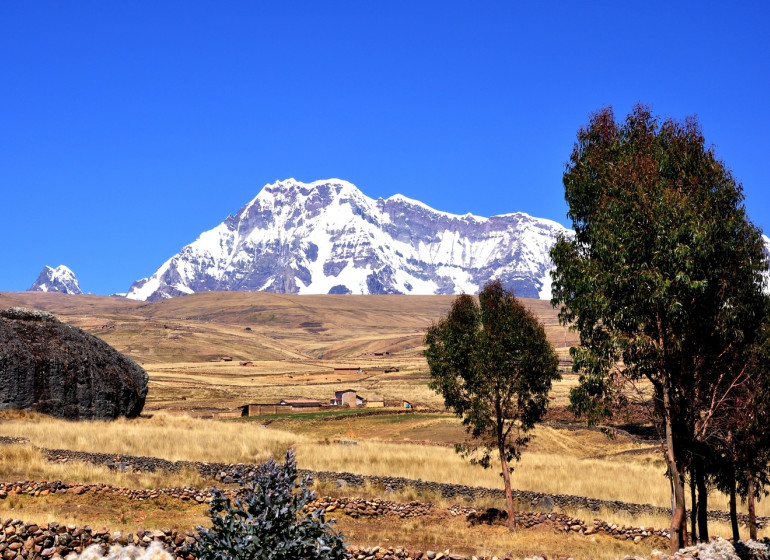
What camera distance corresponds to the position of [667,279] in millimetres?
20078

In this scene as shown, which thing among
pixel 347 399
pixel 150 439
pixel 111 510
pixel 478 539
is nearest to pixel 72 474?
pixel 111 510

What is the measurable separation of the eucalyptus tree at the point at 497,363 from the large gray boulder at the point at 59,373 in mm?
28198

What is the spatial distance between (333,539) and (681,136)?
713 inches

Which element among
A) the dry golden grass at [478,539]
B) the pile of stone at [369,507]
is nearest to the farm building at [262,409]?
the pile of stone at [369,507]

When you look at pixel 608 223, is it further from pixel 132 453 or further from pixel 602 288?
pixel 132 453

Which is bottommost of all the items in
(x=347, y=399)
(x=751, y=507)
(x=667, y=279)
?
(x=347, y=399)

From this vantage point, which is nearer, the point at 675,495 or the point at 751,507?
the point at 675,495

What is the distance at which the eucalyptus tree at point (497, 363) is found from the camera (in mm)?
30703

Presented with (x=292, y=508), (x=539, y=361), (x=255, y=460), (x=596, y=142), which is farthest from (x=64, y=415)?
(x=292, y=508)

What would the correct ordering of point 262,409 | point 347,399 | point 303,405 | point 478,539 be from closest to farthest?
point 478,539 → point 262,409 → point 303,405 → point 347,399

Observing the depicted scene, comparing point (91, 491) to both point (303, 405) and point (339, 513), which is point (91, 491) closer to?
point (339, 513)

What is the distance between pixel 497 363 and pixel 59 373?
31.9 m

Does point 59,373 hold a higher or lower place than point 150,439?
higher

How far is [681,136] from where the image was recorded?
78.1 feet
